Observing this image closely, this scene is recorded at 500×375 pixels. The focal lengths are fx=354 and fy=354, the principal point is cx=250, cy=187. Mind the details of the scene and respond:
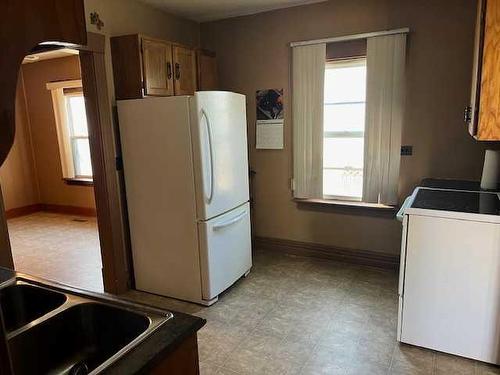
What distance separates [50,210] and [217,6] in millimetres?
4762

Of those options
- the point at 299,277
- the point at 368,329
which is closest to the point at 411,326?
the point at 368,329

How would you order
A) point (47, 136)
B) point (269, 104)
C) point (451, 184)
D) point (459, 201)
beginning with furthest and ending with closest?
point (47, 136) < point (269, 104) < point (451, 184) < point (459, 201)

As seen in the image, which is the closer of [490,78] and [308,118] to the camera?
[490,78]

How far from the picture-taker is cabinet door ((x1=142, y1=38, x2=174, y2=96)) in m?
2.89

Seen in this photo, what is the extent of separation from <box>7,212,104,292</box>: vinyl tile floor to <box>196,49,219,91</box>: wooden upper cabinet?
2.19 meters

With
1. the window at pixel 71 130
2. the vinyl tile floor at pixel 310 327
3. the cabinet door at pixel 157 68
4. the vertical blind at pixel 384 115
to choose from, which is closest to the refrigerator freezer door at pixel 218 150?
the cabinet door at pixel 157 68

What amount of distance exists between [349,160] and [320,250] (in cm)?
100

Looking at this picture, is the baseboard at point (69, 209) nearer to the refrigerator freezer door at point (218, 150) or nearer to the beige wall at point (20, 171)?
the beige wall at point (20, 171)

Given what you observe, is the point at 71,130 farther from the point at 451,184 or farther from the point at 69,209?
the point at 451,184

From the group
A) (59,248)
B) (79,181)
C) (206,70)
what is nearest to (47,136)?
(79,181)

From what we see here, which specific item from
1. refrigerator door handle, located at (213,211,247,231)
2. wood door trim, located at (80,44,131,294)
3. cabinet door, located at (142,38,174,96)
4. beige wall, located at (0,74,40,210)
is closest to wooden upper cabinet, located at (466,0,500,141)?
refrigerator door handle, located at (213,211,247,231)

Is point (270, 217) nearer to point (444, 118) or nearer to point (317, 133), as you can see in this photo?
point (317, 133)

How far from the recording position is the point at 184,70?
10.8 feet

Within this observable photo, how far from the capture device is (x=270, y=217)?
4.00m
